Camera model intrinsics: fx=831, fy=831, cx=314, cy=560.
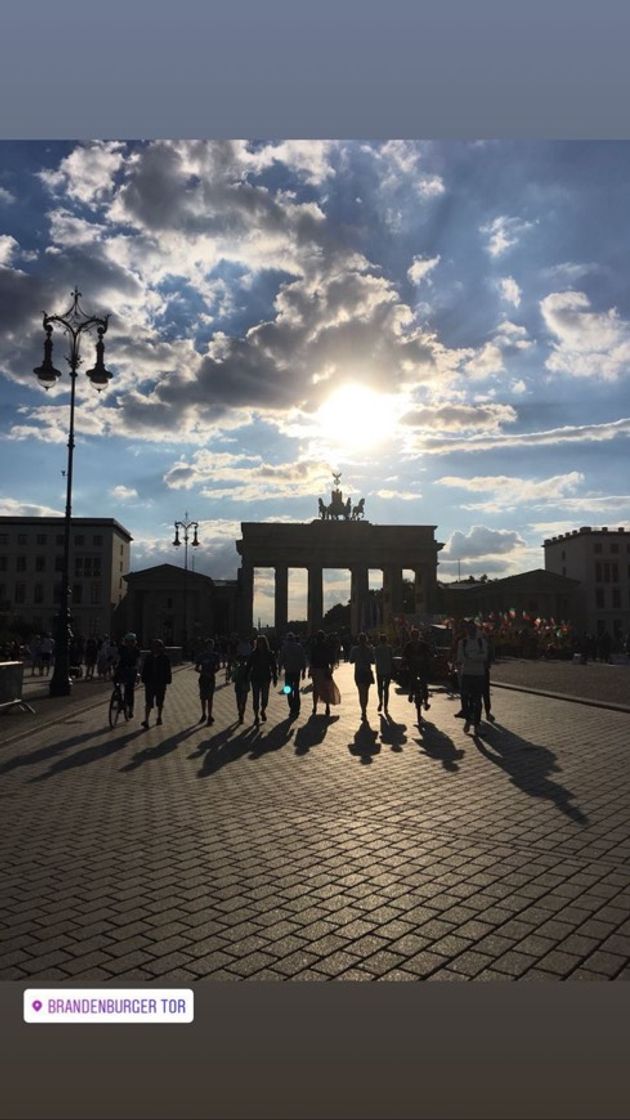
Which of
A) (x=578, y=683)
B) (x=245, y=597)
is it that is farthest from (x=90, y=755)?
(x=245, y=597)

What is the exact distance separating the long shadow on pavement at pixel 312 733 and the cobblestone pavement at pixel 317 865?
0.77m

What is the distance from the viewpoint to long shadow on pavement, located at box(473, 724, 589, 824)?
816cm

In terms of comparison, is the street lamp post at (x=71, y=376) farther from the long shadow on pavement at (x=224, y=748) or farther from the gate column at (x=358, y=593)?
the gate column at (x=358, y=593)

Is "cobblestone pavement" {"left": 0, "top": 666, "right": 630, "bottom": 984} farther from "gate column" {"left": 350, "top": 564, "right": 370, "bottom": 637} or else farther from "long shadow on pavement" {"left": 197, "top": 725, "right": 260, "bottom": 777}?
"gate column" {"left": 350, "top": 564, "right": 370, "bottom": 637}

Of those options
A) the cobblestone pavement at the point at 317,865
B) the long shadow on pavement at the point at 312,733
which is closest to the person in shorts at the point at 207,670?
the long shadow on pavement at the point at 312,733

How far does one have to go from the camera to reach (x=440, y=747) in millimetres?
12305

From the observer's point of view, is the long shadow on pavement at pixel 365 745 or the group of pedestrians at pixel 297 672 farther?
the group of pedestrians at pixel 297 672

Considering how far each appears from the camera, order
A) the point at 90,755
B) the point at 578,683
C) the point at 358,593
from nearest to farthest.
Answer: the point at 90,755
the point at 578,683
the point at 358,593

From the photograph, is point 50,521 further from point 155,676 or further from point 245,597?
point 155,676

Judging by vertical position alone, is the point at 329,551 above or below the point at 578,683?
above

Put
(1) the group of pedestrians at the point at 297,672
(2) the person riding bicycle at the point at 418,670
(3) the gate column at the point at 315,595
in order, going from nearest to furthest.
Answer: (1) the group of pedestrians at the point at 297,672
(2) the person riding bicycle at the point at 418,670
(3) the gate column at the point at 315,595

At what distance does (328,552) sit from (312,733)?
231 ft

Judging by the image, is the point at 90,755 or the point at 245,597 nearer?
the point at 90,755

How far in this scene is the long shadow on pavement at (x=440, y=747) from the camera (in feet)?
35.4
